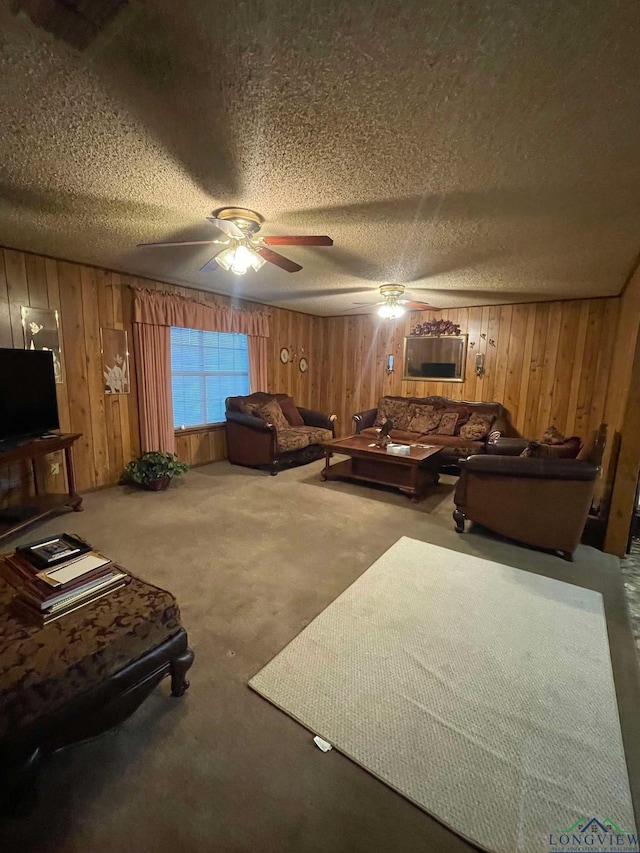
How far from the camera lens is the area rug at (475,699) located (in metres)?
1.19

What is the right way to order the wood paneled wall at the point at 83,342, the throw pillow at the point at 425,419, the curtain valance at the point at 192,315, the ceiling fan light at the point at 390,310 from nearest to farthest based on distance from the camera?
the wood paneled wall at the point at 83,342
the curtain valance at the point at 192,315
the ceiling fan light at the point at 390,310
the throw pillow at the point at 425,419

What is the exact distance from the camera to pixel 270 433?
467cm

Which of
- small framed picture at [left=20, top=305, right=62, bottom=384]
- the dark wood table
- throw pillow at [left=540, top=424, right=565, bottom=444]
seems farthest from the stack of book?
throw pillow at [left=540, top=424, right=565, bottom=444]

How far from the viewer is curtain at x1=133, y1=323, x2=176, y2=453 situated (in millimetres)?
4219

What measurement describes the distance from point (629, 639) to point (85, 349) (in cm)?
489

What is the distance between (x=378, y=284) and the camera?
4.30m

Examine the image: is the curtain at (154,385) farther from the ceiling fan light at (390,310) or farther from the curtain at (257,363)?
the ceiling fan light at (390,310)

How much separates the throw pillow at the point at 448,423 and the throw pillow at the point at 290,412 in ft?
6.88

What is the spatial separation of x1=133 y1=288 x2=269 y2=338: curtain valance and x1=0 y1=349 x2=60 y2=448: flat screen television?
3.97 ft

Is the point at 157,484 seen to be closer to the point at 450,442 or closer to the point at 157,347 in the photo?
the point at 157,347

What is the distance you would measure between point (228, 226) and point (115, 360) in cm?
255

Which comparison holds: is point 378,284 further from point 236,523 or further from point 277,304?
point 236,523

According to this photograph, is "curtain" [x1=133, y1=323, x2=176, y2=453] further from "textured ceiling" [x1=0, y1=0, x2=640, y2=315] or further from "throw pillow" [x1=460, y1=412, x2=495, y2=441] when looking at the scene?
"throw pillow" [x1=460, y1=412, x2=495, y2=441]

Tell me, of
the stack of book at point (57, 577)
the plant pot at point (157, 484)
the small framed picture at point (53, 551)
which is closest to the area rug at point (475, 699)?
the stack of book at point (57, 577)
